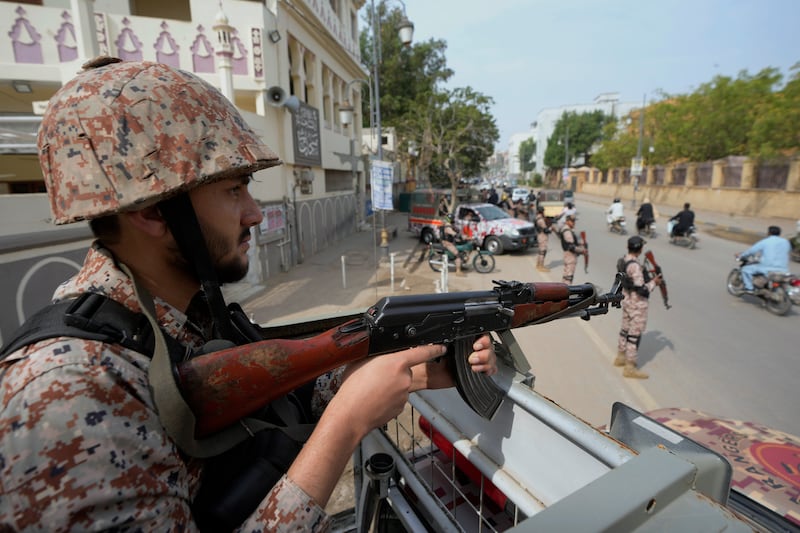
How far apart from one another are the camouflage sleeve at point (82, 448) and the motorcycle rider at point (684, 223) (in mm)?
15499

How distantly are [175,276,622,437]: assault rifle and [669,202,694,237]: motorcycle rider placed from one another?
43.7ft

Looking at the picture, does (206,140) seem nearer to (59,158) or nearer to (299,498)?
(59,158)

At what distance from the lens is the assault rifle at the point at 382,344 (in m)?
0.95

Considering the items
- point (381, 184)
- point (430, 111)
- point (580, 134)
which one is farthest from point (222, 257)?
point (580, 134)

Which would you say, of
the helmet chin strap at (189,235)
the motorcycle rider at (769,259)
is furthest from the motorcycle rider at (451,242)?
the helmet chin strap at (189,235)

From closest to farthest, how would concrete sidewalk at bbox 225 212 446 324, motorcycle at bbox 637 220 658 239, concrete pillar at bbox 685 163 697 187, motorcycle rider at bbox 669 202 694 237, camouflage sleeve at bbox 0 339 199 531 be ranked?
camouflage sleeve at bbox 0 339 199 531 < concrete sidewalk at bbox 225 212 446 324 < motorcycle rider at bbox 669 202 694 237 < motorcycle at bbox 637 220 658 239 < concrete pillar at bbox 685 163 697 187

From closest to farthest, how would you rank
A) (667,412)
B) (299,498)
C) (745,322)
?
(299,498)
(667,412)
(745,322)

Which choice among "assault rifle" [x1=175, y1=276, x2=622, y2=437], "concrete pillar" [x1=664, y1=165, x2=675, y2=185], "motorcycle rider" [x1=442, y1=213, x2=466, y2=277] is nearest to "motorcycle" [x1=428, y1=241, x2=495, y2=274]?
"motorcycle rider" [x1=442, y1=213, x2=466, y2=277]

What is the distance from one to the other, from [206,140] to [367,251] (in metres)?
13.2

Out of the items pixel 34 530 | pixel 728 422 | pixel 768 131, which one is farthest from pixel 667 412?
pixel 768 131

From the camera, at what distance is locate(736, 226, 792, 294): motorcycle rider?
723 cm

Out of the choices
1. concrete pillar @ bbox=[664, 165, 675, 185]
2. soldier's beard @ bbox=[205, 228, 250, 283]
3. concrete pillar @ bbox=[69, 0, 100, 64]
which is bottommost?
soldier's beard @ bbox=[205, 228, 250, 283]

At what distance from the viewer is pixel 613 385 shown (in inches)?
184

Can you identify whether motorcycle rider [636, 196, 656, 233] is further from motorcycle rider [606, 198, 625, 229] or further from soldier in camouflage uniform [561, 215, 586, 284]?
soldier in camouflage uniform [561, 215, 586, 284]
